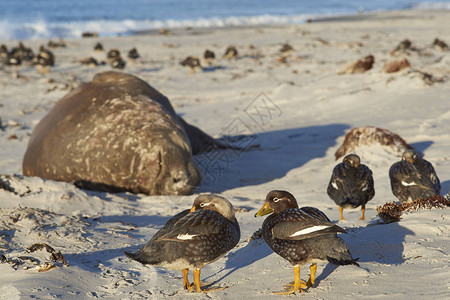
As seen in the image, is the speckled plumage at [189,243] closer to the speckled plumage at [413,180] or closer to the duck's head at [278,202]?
the duck's head at [278,202]

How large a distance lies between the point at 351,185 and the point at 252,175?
9.18ft

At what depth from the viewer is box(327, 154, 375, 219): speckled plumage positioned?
224 inches

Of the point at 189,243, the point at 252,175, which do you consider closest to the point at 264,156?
the point at 252,175

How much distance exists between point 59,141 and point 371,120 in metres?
6.06

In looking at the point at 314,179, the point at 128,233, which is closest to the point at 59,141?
the point at 128,233

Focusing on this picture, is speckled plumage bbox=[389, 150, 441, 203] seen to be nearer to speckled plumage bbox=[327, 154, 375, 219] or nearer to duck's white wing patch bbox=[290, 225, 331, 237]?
speckled plumage bbox=[327, 154, 375, 219]

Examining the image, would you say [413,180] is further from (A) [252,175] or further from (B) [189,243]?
(A) [252,175]

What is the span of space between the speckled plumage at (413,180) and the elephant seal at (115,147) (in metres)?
2.88

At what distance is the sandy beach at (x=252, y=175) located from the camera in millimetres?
3998

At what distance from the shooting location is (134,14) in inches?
1919

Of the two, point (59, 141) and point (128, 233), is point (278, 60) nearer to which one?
point (59, 141)

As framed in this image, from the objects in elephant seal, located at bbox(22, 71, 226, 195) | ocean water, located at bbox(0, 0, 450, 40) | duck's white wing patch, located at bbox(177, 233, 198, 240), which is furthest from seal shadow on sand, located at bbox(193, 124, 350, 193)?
ocean water, located at bbox(0, 0, 450, 40)

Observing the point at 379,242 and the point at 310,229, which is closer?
Answer: the point at 310,229

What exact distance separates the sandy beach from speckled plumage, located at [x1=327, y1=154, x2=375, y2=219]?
0.27 m
